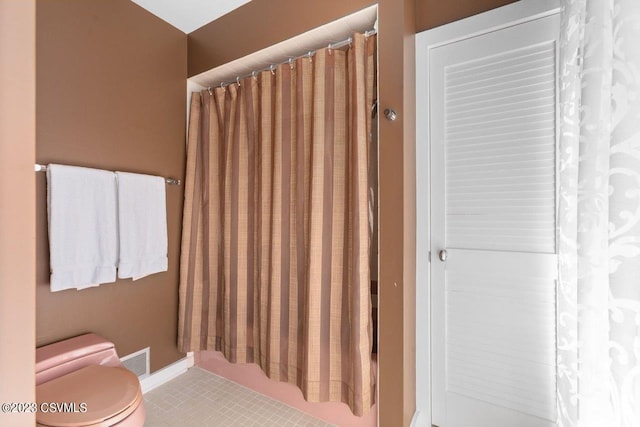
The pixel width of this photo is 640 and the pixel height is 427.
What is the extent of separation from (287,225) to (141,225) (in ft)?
2.99

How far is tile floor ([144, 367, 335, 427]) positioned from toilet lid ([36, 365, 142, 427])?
514 mm

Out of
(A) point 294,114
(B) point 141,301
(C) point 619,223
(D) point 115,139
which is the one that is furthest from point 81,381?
(C) point 619,223

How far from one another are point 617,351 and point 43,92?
2379 millimetres

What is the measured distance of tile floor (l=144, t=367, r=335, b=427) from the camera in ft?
5.14

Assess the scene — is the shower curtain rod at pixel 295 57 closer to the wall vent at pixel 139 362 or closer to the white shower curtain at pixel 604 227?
the white shower curtain at pixel 604 227

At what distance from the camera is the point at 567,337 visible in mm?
936

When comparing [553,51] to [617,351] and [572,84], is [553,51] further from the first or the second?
[617,351]

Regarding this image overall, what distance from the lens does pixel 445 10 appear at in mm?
1446

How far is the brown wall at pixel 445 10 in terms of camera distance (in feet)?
4.45

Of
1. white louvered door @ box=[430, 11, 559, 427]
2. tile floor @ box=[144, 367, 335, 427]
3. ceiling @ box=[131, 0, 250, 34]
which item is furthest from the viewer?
ceiling @ box=[131, 0, 250, 34]

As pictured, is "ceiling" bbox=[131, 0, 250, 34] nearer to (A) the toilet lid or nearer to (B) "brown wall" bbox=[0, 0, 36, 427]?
(B) "brown wall" bbox=[0, 0, 36, 427]

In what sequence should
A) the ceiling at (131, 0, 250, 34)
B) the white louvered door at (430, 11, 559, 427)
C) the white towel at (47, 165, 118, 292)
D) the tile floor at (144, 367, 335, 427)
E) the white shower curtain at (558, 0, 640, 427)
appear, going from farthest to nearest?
the ceiling at (131, 0, 250, 34) → the tile floor at (144, 367, 335, 427) → the white towel at (47, 165, 118, 292) → the white louvered door at (430, 11, 559, 427) → the white shower curtain at (558, 0, 640, 427)

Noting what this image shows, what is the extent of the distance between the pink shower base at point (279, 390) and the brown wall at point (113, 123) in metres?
0.28

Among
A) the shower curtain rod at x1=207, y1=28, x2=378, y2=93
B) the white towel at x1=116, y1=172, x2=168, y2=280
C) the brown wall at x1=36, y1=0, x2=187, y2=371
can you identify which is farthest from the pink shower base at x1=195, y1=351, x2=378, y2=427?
the shower curtain rod at x1=207, y1=28, x2=378, y2=93
